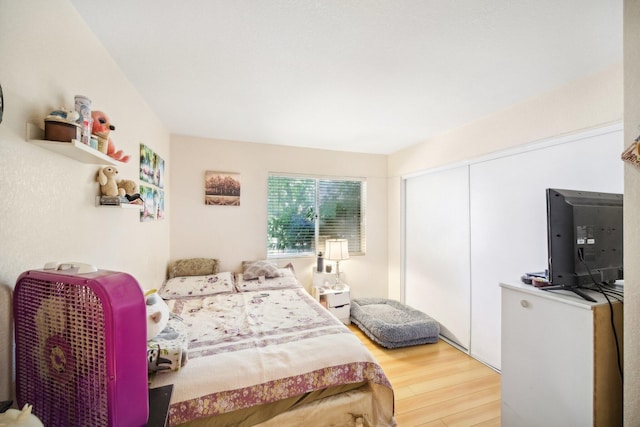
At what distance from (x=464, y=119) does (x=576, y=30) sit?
1259 mm

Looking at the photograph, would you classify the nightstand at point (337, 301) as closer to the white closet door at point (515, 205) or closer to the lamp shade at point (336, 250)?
the lamp shade at point (336, 250)

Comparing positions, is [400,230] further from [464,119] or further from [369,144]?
[464,119]

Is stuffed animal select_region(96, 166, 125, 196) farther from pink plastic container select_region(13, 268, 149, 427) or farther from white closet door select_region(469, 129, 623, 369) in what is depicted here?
white closet door select_region(469, 129, 623, 369)

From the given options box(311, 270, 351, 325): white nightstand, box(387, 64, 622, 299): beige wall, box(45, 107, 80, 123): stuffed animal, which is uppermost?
box(387, 64, 622, 299): beige wall

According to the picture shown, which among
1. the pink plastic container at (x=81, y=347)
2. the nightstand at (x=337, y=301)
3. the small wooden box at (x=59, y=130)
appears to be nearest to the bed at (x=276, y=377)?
the pink plastic container at (x=81, y=347)

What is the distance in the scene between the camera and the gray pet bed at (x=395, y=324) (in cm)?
285

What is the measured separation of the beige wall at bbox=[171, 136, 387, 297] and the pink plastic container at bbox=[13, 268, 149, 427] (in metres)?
2.48

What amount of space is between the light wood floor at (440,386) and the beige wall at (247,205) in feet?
4.30

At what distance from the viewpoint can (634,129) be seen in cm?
109

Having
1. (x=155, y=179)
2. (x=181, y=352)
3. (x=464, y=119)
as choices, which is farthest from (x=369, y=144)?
(x=181, y=352)

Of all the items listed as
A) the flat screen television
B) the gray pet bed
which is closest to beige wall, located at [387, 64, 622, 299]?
the flat screen television

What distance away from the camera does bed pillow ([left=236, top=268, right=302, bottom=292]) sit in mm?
2814

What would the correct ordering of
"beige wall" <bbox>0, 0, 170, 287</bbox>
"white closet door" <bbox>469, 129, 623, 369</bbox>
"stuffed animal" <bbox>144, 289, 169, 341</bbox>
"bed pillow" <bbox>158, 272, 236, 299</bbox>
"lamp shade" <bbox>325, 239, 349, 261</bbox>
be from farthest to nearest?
"lamp shade" <bbox>325, 239, 349, 261</bbox>, "bed pillow" <bbox>158, 272, 236, 299</bbox>, "white closet door" <bbox>469, 129, 623, 369</bbox>, "stuffed animal" <bbox>144, 289, 169, 341</bbox>, "beige wall" <bbox>0, 0, 170, 287</bbox>

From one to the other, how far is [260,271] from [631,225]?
289cm
